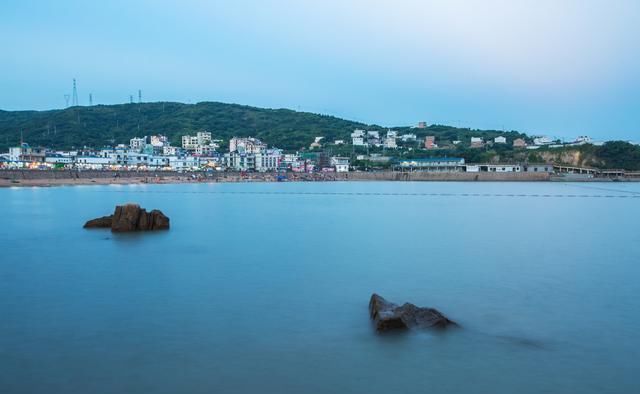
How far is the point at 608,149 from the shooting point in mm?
78750

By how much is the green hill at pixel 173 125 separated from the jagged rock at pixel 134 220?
3256 inches

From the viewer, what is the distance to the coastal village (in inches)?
2384

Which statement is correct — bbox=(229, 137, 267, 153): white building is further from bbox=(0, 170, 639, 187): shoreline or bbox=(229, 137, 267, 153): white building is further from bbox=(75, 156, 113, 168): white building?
bbox=(75, 156, 113, 168): white building

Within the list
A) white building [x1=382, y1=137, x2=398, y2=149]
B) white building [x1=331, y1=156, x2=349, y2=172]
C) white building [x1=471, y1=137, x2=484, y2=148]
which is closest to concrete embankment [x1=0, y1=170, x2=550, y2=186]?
white building [x1=331, y1=156, x2=349, y2=172]

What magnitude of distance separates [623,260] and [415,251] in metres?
4.80

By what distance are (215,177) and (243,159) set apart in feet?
43.3

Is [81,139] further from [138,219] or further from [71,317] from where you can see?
[71,317]

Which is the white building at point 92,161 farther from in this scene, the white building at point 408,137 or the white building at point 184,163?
the white building at point 408,137

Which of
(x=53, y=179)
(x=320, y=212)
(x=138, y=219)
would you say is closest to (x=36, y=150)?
(x=53, y=179)

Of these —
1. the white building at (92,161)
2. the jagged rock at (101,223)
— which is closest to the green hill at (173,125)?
the white building at (92,161)

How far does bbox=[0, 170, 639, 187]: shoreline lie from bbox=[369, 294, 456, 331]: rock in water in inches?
1757

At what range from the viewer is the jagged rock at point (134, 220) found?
51.3 feet

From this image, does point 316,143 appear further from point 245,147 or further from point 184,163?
point 184,163

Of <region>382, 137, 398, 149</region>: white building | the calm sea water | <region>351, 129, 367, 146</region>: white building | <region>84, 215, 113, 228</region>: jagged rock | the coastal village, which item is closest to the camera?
the calm sea water
